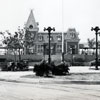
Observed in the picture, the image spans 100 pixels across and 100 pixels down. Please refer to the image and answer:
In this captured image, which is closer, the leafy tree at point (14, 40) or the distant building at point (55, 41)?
the leafy tree at point (14, 40)

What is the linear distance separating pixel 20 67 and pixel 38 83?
1637cm

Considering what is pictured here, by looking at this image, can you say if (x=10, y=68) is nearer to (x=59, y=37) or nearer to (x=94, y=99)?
(x=94, y=99)

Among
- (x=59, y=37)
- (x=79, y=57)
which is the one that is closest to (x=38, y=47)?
(x=59, y=37)

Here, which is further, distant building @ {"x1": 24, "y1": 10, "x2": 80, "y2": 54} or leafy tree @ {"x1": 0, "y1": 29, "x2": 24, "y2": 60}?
distant building @ {"x1": 24, "y1": 10, "x2": 80, "y2": 54}

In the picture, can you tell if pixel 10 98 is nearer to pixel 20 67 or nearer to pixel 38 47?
pixel 20 67

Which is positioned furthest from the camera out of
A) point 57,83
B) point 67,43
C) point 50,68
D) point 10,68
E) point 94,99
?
point 67,43

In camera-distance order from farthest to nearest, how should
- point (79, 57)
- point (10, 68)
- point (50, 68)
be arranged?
point (79, 57) < point (10, 68) < point (50, 68)

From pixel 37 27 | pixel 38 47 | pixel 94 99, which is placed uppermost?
pixel 37 27

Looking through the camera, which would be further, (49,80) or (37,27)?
(37,27)

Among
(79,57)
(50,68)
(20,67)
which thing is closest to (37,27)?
(79,57)

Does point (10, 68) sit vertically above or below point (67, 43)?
below

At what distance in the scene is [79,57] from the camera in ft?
238

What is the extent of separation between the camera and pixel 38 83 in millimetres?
18141

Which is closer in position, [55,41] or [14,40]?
[14,40]
